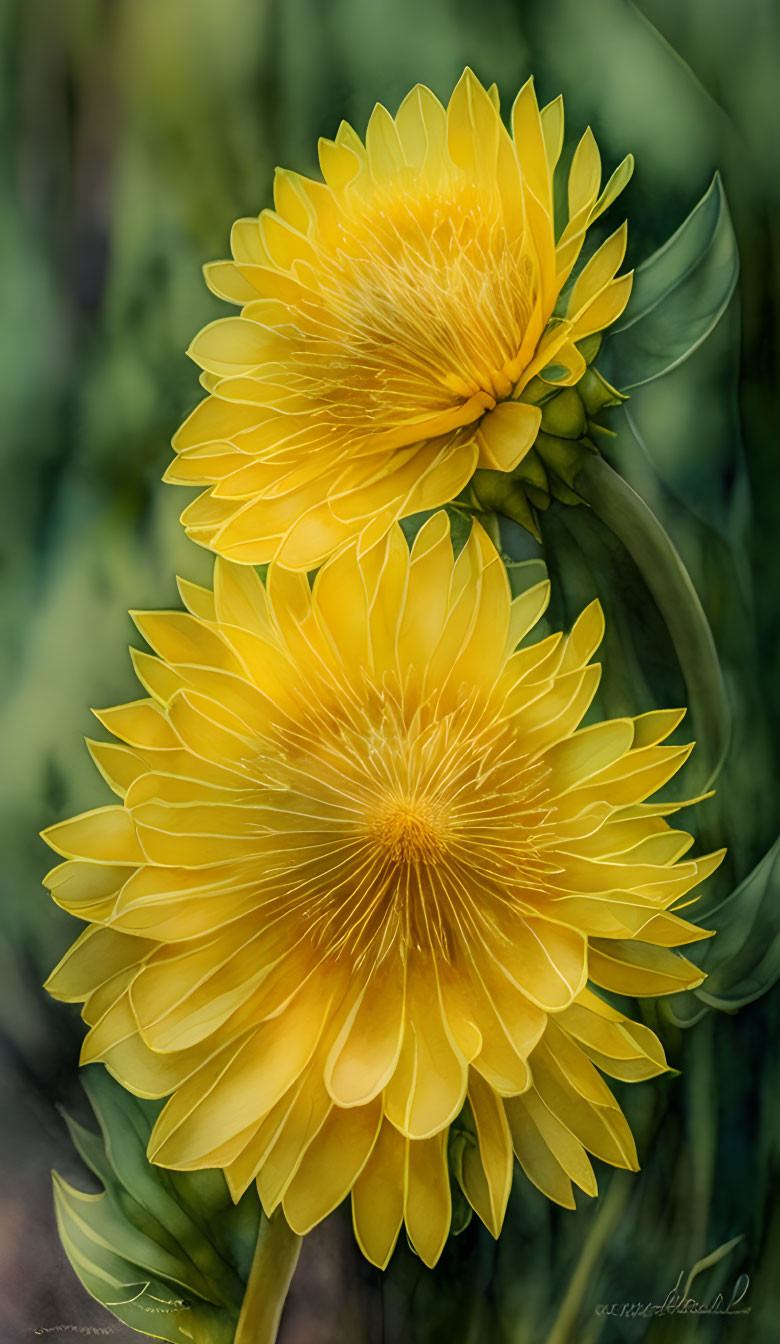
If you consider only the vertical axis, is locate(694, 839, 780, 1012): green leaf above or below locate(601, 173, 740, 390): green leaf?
below

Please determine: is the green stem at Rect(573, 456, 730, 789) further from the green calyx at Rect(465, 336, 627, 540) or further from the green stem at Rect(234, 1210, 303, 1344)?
the green stem at Rect(234, 1210, 303, 1344)

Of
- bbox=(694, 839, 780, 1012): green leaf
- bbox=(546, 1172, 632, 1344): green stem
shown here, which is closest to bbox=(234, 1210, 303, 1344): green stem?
bbox=(546, 1172, 632, 1344): green stem

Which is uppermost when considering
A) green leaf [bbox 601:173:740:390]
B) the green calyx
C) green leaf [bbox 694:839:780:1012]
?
green leaf [bbox 601:173:740:390]

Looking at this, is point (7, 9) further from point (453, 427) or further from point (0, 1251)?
point (0, 1251)

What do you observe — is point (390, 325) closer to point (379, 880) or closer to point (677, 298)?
point (677, 298)

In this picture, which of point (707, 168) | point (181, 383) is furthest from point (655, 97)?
point (181, 383)

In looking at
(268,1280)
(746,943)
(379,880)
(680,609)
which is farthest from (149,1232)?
(680,609)
